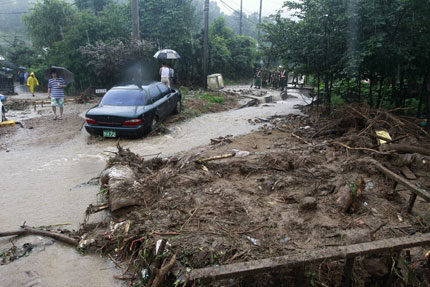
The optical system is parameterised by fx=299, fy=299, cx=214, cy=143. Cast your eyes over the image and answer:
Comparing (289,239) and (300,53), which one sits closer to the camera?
(289,239)

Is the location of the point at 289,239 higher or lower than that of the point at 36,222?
higher

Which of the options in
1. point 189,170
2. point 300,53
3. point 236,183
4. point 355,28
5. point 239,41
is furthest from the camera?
point 239,41

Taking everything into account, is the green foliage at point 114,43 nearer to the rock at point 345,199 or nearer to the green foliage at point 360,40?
the green foliage at point 360,40

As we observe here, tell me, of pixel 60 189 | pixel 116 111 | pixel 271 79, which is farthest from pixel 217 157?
pixel 271 79

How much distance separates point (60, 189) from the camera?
5270mm

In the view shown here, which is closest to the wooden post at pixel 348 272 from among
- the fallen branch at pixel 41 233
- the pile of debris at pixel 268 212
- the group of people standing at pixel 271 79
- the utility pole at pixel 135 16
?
the pile of debris at pixel 268 212

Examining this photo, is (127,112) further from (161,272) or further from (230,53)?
(230,53)

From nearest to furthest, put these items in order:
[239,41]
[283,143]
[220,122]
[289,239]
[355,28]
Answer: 1. [289,239]
2. [283,143]
3. [355,28]
4. [220,122]
5. [239,41]

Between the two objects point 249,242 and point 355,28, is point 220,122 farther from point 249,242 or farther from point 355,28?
point 249,242

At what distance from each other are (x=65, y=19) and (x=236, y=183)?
79.3ft

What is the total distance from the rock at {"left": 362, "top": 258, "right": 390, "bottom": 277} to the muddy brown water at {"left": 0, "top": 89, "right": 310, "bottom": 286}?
2.38 meters

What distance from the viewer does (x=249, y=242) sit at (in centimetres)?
311

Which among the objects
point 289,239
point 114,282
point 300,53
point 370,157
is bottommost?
point 114,282

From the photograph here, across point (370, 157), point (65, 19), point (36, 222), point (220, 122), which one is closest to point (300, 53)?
point (220, 122)
